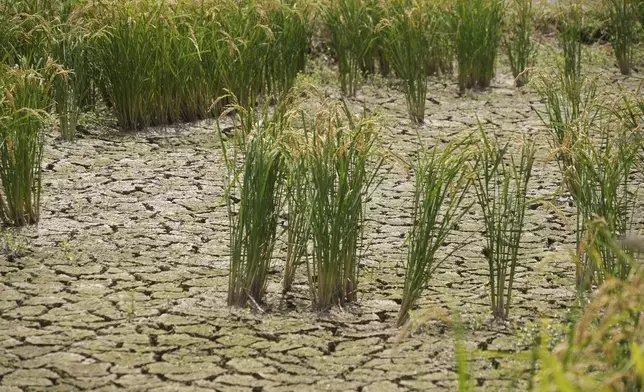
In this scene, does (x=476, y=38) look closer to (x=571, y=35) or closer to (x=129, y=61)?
(x=571, y=35)

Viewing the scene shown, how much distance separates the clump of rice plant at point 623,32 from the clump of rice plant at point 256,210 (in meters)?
4.79

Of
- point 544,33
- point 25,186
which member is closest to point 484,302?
point 25,186

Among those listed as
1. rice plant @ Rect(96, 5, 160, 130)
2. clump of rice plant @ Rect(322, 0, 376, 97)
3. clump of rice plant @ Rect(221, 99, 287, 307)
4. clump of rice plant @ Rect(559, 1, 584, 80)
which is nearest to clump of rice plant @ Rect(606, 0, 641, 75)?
clump of rice plant @ Rect(559, 1, 584, 80)

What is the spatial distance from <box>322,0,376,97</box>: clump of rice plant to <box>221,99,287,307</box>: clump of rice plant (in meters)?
3.41

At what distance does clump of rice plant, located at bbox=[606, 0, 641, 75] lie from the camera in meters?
8.40

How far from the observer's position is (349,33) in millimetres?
7676

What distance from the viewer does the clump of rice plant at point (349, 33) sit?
7.67 meters

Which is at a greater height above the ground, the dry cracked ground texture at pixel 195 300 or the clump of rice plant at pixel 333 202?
the clump of rice plant at pixel 333 202

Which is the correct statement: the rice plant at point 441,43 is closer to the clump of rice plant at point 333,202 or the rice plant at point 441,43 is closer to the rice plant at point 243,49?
the rice plant at point 243,49

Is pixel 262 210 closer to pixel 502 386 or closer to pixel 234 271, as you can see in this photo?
pixel 234 271

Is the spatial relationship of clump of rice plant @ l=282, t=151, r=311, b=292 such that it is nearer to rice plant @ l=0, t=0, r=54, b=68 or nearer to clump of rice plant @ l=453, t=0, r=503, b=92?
rice plant @ l=0, t=0, r=54, b=68

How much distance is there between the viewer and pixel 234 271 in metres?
4.19

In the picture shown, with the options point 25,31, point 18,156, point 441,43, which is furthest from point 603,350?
point 441,43

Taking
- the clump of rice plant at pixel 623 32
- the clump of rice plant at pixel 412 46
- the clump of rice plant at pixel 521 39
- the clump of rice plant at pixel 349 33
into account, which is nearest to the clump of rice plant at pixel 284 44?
the clump of rice plant at pixel 349 33
